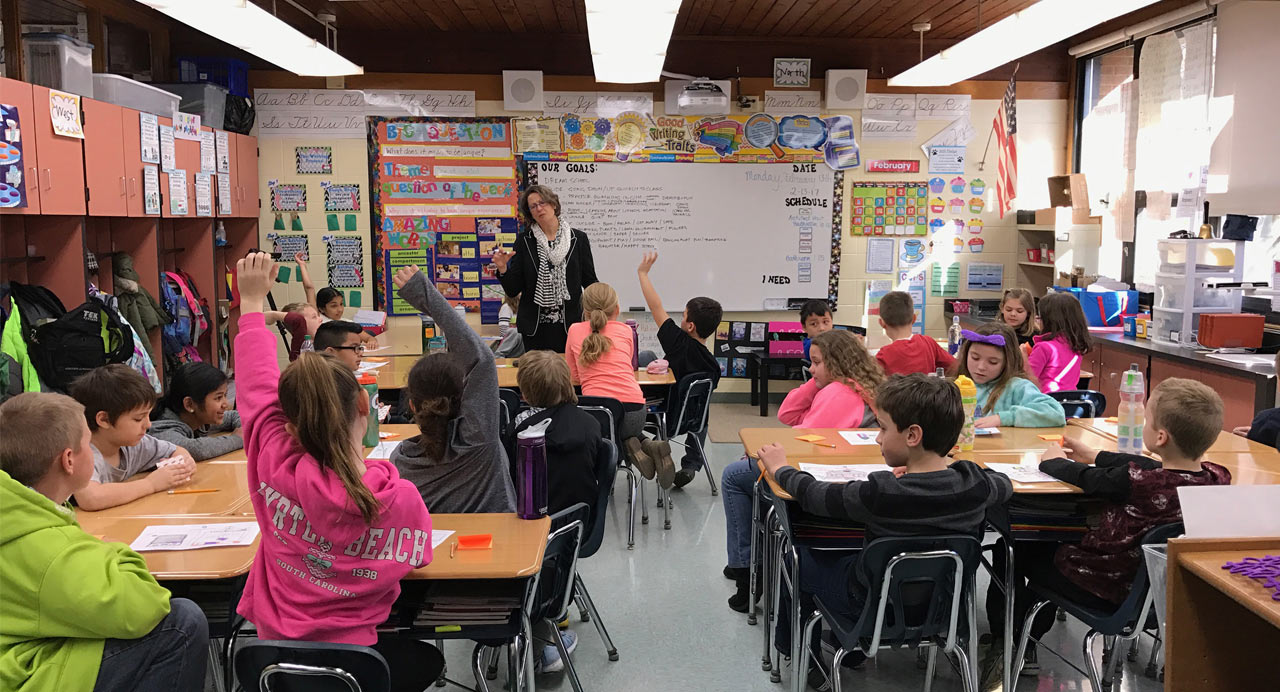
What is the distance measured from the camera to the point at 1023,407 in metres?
3.62

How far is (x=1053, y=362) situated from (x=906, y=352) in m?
0.85

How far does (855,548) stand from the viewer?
9.66ft

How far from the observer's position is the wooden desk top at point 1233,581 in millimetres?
1330

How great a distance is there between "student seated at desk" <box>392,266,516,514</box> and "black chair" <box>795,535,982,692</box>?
1.03 metres

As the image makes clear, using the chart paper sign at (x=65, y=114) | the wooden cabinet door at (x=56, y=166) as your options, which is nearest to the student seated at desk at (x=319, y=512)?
Result: the wooden cabinet door at (x=56, y=166)

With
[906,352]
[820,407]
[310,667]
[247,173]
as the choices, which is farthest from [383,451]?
[247,173]

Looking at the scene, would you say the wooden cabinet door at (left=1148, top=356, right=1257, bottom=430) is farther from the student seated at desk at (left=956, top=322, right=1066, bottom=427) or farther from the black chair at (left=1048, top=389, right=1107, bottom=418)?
the student seated at desk at (left=956, top=322, right=1066, bottom=427)

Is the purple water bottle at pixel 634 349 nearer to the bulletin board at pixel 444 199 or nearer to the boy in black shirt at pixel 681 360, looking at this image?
the boy in black shirt at pixel 681 360

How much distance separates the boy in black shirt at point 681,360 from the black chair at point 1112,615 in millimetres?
2019

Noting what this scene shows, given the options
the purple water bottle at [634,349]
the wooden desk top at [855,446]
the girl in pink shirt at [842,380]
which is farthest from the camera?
the purple water bottle at [634,349]

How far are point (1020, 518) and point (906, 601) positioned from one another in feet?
2.25

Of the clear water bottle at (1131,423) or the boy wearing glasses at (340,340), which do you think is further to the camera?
the boy wearing glasses at (340,340)

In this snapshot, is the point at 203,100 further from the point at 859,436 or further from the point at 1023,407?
the point at 1023,407

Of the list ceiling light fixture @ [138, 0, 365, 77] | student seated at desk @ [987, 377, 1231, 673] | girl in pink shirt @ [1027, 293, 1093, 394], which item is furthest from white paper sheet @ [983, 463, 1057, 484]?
ceiling light fixture @ [138, 0, 365, 77]
